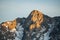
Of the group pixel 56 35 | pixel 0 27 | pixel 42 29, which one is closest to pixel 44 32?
pixel 42 29

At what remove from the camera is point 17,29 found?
40656 mm

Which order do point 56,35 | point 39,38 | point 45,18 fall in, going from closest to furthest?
point 56,35, point 39,38, point 45,18

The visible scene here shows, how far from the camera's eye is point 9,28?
131ft

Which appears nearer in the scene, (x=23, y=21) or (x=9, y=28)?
(x=9, y=28)

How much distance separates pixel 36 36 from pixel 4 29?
13.9ft

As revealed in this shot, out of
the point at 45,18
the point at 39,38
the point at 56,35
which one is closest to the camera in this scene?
the point at 56,35

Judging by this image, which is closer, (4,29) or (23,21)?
(4,29)

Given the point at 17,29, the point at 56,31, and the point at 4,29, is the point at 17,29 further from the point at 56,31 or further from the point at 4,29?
the point at 56,31

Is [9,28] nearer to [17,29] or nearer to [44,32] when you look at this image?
[17,29]

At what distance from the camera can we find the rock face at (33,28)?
125 feet

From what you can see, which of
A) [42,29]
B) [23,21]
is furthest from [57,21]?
[23,21]

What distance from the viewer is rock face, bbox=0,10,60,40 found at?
125 ft

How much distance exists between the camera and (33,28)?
39.7 meters

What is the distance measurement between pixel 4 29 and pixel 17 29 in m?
1.97
